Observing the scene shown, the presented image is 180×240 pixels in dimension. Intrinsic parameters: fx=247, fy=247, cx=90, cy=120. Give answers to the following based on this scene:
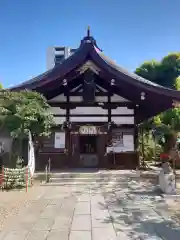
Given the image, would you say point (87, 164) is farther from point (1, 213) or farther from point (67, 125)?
point (1, 213)

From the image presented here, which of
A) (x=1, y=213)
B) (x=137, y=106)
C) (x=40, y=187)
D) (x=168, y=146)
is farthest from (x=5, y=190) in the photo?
(x=168, y=146)

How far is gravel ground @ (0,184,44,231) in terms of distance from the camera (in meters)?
5.91

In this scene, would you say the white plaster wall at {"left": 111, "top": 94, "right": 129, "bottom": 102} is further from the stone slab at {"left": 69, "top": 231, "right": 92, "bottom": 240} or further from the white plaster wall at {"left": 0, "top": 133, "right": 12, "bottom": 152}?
the stone slab at {"left": 69, "top": 231, "right": 92, "bottom": 240}

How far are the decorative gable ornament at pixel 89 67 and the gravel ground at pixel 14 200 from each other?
5.54m

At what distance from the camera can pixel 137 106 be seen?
12.7 meters

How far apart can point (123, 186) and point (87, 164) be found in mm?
4152

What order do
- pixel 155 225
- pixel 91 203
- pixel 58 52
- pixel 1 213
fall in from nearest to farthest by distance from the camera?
pixel 155 225 < pixel 1 213 < pixel 91 203 < pixel 58 52

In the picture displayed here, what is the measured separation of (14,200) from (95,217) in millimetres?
2873

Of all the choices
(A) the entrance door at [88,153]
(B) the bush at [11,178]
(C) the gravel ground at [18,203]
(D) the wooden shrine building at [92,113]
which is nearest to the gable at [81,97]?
(D) the wooden shrine building at [92,113]

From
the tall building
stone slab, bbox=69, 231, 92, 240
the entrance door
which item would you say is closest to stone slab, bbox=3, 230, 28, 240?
stone slab, bbox=69, 231, 92, 240

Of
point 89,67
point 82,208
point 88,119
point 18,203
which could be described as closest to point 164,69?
point 88,119

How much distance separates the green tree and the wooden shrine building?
5.97 feet

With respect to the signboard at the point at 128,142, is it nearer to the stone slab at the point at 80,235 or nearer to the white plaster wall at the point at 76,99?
the white plaster wall at the point at 76,99

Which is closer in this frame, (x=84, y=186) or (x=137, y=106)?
(x=84, y=186)
